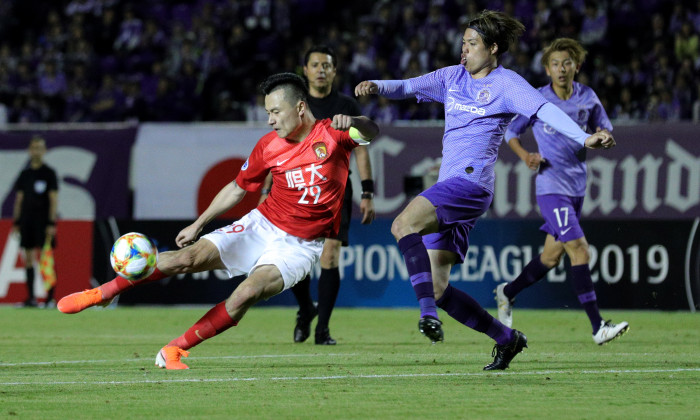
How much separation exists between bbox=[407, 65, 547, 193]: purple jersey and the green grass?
1.30 meters

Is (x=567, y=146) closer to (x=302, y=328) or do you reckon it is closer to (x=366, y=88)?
(x=302, y=328)

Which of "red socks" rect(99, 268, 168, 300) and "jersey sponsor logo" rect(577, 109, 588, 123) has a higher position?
"jersey sponsor logo" rect(577, 109, 588, 123)

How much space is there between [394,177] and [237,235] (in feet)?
28.8

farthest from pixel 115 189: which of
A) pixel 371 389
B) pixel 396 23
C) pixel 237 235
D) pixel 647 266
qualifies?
pixel 371 389

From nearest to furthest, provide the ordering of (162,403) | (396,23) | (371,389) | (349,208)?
(162,403), (371,389), (349,208), (396,23)

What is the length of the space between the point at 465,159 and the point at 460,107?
37cm

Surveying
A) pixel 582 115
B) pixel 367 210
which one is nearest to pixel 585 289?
pixel 582 115

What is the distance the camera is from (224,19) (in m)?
20.4

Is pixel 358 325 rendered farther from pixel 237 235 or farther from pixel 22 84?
pixel 22 84

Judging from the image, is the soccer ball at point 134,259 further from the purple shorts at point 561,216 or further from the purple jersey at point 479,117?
the purple shorts at point 561,216

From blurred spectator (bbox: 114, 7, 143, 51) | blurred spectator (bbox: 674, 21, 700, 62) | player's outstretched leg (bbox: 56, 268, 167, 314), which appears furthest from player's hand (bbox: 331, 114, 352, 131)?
blurred spectator (bbox: 114, 7, 143, 51)

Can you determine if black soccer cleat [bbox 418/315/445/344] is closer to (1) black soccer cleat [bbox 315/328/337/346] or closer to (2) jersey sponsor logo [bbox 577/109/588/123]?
(1) black soccer cleat [bbox 315/328/337/346]

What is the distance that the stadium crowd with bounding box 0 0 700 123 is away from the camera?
1655 cm

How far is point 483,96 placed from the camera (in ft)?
22.1
